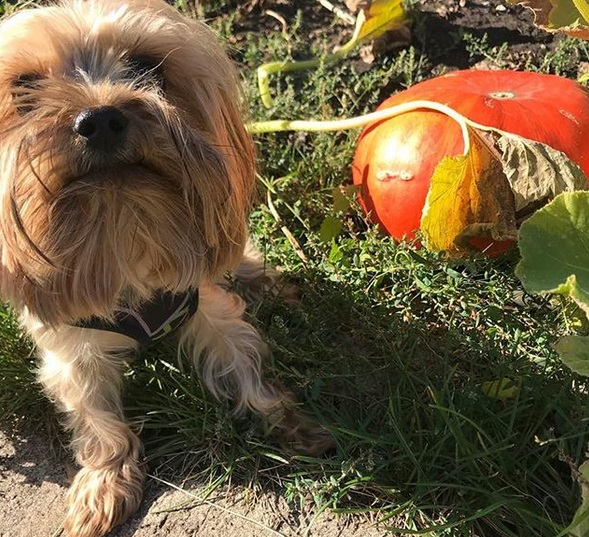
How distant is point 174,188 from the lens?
7.08ft

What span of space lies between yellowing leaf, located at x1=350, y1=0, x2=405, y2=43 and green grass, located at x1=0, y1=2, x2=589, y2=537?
0.41 m

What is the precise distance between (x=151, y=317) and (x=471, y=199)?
1336mm

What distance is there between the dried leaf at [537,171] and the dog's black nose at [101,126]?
159 cm

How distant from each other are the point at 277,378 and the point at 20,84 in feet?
5.02

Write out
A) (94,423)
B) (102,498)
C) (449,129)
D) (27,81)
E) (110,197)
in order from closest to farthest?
(110,197), (27,81), (102,498), (94,423), (449,129)

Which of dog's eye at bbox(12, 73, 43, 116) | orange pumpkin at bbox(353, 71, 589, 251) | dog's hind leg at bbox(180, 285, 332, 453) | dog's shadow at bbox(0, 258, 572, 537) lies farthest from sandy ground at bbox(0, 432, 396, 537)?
dog's eye at bbox(12, 73, 43, 116)

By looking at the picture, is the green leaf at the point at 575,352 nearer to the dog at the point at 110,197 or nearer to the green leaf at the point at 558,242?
the green leaf at the point at 558,242

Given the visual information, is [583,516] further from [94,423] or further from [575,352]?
[94,423]

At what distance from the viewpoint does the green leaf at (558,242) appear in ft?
6.90

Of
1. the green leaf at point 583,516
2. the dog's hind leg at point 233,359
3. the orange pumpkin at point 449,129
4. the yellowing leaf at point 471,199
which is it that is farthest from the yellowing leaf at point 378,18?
the green leaf at point 583,516

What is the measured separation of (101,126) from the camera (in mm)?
1933

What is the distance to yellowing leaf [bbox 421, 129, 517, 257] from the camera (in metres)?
2.91

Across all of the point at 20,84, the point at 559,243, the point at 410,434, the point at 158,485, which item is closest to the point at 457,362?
the point at 410,434

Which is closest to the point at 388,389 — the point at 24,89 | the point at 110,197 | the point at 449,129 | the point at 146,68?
the point at 449,129
